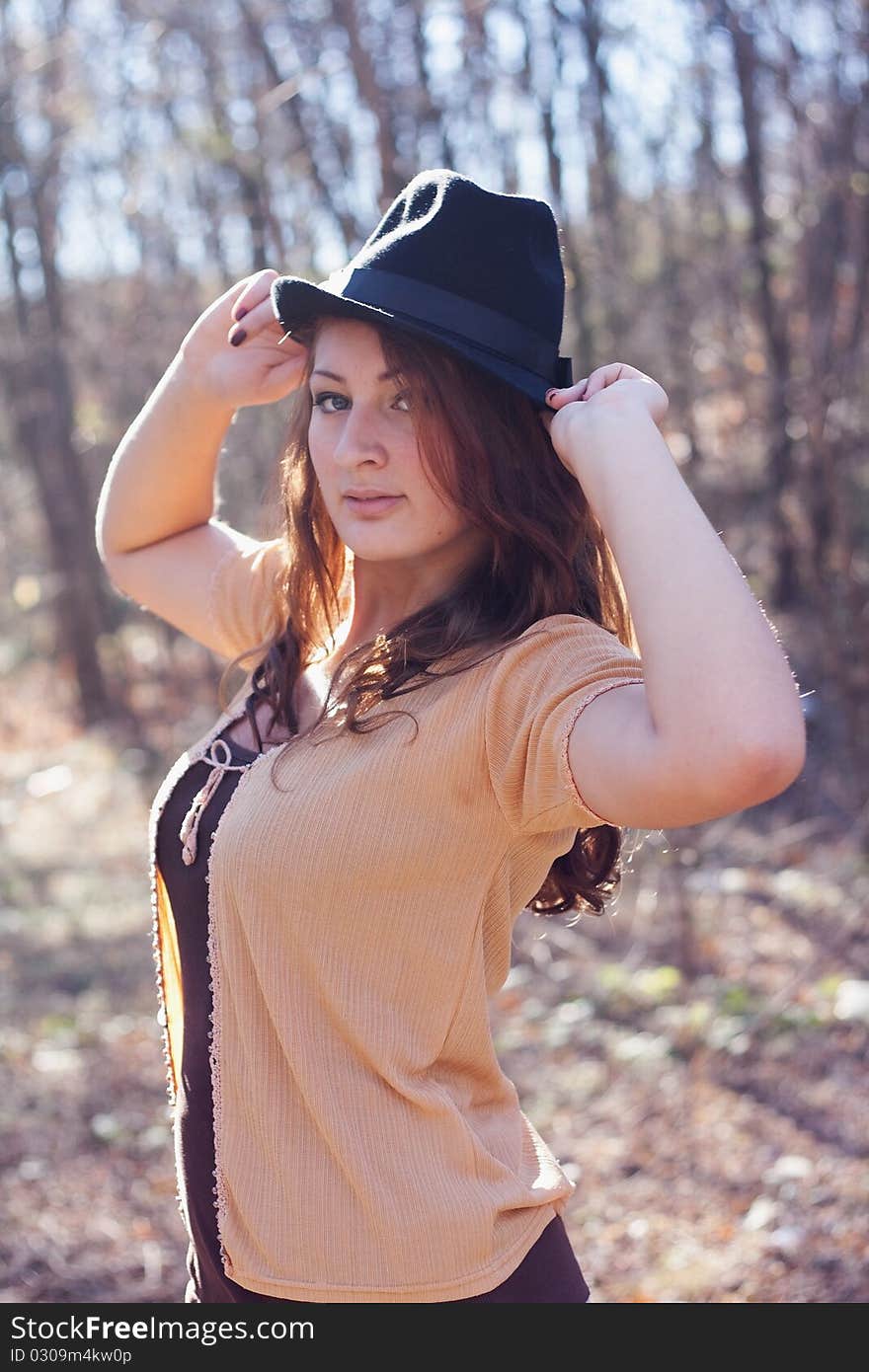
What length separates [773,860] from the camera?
639 cm

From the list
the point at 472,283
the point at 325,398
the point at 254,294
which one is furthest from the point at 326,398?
the point at 254,294

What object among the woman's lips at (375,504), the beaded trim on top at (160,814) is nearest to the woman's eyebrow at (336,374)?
the woman's lips at (375,504)

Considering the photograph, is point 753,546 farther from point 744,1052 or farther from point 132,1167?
point 132,1167

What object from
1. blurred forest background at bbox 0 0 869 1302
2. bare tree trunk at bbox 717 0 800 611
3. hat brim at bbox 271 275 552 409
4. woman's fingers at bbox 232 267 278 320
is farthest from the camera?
bare tree trunk at bbox 717 0 800 611

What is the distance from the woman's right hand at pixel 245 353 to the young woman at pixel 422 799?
0.21 metres

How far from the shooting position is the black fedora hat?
176 cm

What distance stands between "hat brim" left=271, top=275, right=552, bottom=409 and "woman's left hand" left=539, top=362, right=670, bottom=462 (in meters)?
0.06

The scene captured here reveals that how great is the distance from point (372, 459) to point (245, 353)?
584 millimetres

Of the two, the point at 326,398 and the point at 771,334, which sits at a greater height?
the point at 326,398

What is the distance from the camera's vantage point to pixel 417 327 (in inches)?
68.2

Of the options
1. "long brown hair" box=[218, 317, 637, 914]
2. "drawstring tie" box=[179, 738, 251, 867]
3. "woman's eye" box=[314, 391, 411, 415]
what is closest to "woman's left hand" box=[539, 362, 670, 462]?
"long brown hair" box=[218, 317, 637, 914]

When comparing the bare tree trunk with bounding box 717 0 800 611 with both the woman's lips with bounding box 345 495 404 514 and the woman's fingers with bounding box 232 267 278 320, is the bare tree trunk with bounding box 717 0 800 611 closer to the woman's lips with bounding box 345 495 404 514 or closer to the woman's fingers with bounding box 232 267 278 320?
the woman's fingers with bounding box 232 267 278 320

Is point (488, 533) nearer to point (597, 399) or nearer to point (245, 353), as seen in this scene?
point (597, 399)

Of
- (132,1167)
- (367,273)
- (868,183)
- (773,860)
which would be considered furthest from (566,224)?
(367,273)
